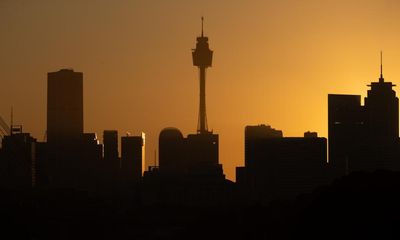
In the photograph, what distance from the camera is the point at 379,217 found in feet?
267

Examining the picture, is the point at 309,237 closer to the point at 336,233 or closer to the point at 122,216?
the point at 336,233

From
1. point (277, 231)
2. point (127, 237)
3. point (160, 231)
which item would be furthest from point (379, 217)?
point (160, 231)

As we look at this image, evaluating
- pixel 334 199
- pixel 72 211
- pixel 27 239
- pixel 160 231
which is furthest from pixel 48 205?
pixel 334 199

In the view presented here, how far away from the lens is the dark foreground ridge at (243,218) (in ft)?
270

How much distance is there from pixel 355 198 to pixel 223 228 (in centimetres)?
4907

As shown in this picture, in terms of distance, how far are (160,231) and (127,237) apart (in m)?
11.9

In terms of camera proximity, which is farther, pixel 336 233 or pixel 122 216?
pixel 122 216

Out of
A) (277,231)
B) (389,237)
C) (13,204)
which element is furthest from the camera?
(13,204)

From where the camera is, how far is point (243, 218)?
138625mm

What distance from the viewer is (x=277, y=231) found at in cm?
11350

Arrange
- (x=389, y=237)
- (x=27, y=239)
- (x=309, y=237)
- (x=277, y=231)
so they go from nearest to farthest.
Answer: (x=389, y=237) < (x=309, y=237) < (x=277, y=231) < (x=27, y=239)

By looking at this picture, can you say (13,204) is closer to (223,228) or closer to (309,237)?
(223,228)

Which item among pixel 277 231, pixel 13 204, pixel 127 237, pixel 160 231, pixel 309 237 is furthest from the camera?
pixel 13 204

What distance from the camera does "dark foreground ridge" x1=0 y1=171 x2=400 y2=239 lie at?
82.4 meters
